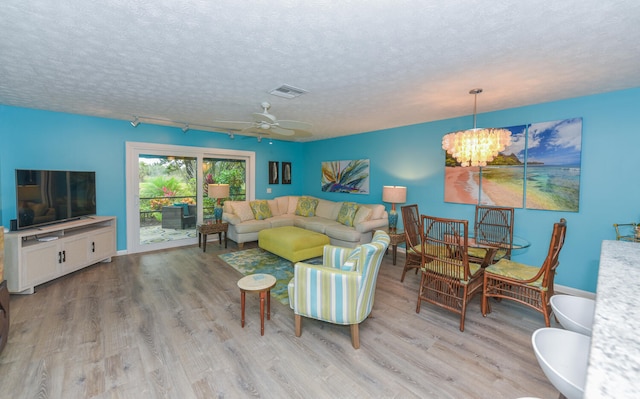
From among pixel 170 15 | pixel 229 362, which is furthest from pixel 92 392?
pixel 170 15

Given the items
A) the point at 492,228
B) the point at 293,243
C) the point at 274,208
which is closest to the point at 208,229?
the point at 274,208

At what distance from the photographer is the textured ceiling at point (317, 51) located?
1.65m

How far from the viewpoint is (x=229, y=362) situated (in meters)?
2.10

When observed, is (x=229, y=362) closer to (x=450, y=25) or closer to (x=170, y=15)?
(x=170, y=15)


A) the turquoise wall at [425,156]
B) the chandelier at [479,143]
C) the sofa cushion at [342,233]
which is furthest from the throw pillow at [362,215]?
the chandelier at [479,143]

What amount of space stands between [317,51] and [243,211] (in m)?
4.14

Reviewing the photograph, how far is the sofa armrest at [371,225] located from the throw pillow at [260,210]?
2.06 m

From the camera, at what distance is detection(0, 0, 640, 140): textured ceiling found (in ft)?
5.42

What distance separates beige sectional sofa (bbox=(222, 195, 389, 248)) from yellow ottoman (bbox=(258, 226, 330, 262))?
1.85 ft

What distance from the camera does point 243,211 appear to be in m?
5.69

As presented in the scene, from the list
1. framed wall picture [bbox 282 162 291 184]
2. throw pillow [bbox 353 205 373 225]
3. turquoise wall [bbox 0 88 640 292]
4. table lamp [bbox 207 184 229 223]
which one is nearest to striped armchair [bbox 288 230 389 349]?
throw pillow [bbox 353 205 373 225]

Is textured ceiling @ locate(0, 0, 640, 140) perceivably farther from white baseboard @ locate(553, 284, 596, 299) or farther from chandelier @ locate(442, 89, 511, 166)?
white baseboard @ locate(553, 284, 596, 299)

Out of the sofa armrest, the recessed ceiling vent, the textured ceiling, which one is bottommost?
the sofa armrest

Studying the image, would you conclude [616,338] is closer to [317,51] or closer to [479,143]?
[317,51]
